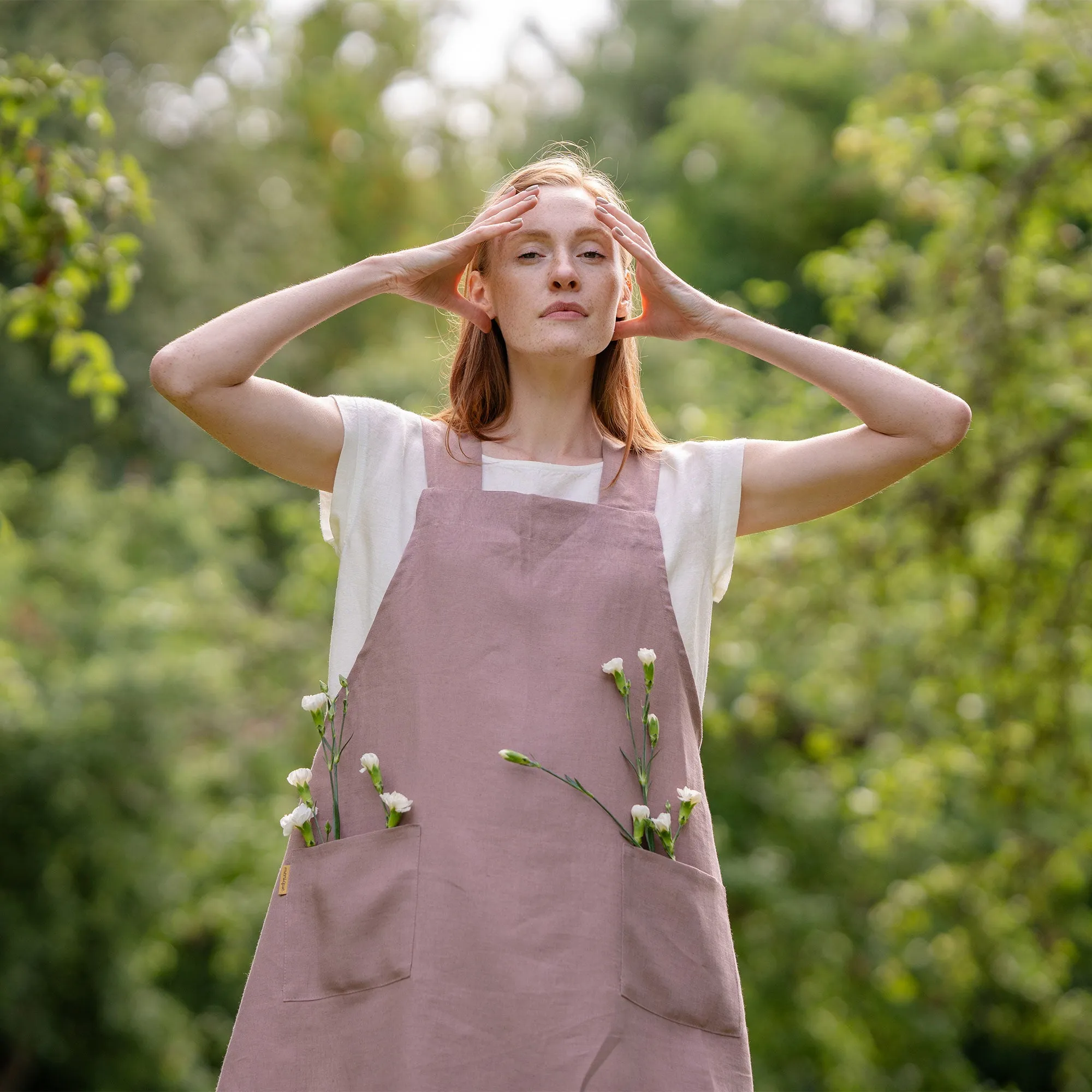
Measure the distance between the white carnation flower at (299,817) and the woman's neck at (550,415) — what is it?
535 millimetres

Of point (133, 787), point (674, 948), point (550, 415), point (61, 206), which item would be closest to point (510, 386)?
point (550, 415)

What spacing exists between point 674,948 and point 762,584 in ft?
12.4

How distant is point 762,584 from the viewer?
530cm

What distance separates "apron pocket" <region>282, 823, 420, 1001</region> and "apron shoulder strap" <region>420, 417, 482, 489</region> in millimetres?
444

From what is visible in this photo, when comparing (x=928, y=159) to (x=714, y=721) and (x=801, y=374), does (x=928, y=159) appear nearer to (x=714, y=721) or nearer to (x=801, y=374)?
(x=714, y=721)

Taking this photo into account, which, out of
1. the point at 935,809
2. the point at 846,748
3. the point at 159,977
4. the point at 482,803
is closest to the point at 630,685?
the point at 482,803

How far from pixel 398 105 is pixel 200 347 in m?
17.9

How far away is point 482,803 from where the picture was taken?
159 cm

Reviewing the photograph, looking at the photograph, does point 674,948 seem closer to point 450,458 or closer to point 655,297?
point 450,458

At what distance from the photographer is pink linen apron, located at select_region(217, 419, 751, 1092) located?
153 centimetres

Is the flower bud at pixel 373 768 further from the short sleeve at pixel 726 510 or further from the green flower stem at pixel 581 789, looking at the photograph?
the short sleeve at pixel 726 510

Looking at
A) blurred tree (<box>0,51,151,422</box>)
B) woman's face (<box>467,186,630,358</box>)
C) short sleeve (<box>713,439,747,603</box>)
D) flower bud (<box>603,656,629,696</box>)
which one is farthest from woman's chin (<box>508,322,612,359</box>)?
blurred tree (<box>0,51,151,422</box>)

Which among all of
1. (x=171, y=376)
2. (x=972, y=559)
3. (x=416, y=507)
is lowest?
(x=416, y=507)

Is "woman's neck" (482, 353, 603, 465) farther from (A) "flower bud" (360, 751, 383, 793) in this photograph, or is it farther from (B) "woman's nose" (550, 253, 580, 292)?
(A) "flower bud" (360, 751, 383, 793)
